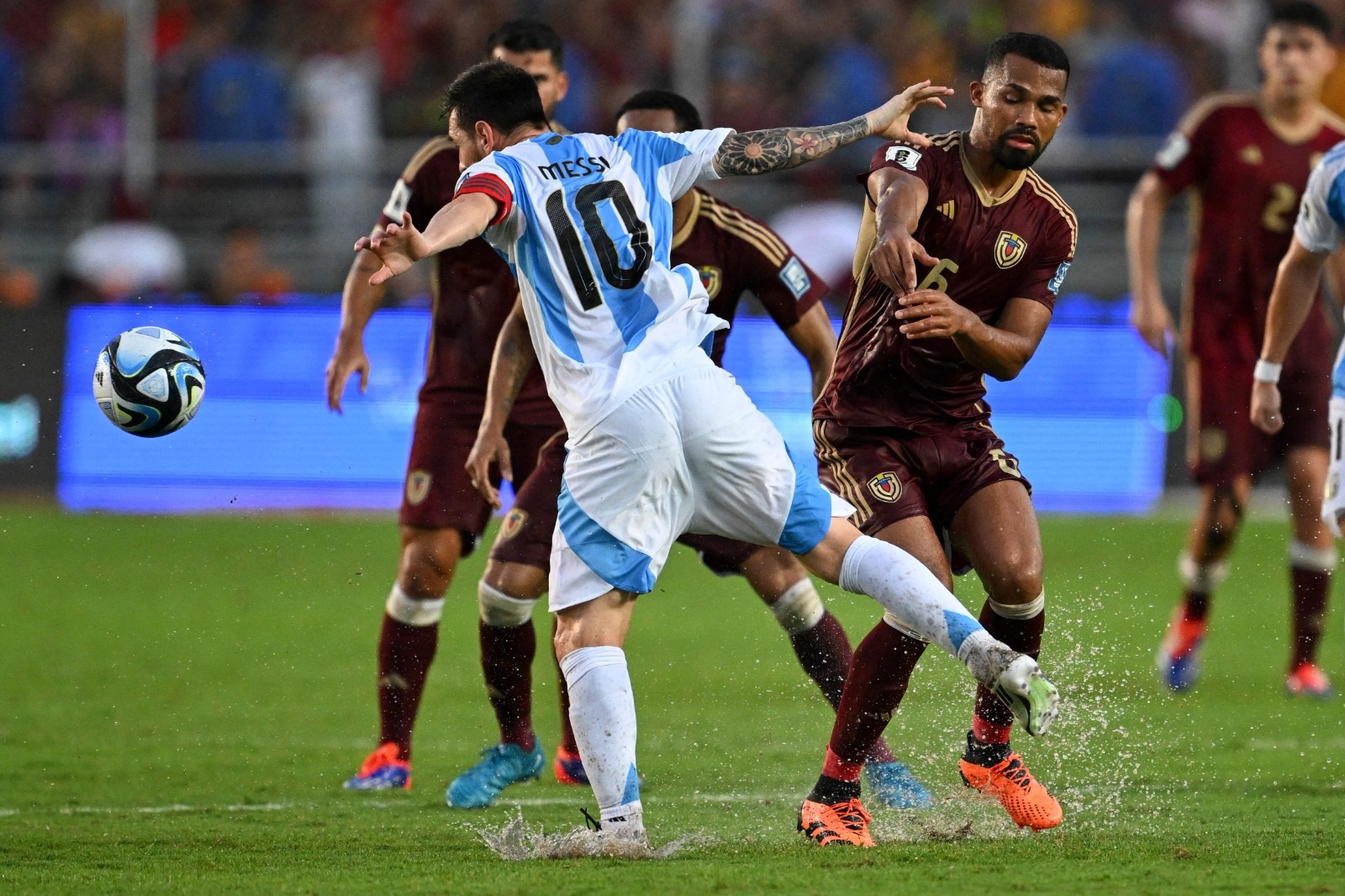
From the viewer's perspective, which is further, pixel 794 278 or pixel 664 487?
pixel 794 278

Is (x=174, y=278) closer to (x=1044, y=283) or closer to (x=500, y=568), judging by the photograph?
(x=500, y=568)

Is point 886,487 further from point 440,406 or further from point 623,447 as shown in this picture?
point 440,406

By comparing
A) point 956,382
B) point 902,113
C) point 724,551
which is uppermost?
point 902,113

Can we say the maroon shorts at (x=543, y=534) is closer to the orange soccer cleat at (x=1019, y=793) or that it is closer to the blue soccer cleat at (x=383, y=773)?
the blue soccer cleat at (x=383, y=773)

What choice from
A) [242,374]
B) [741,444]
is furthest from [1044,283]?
[242,374]

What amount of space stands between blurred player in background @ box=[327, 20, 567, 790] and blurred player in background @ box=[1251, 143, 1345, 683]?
8.26 ft

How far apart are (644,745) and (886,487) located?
81.2 inches

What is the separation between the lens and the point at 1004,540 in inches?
216

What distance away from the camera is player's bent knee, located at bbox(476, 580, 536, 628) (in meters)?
6.37

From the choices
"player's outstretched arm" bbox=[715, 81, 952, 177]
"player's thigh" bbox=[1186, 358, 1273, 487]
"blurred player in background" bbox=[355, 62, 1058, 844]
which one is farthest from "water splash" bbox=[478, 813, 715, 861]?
"player's thigh" bbox=[1186, 358, 1273, 487]

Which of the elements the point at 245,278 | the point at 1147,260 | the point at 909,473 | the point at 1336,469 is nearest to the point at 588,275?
the point at 909,473

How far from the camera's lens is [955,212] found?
5.62m

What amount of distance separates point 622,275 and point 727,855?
1566 millimetres

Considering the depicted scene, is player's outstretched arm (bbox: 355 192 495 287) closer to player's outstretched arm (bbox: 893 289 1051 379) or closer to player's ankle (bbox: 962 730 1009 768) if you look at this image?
player's outstretched arm (bbox: 893 289 1051 379)
